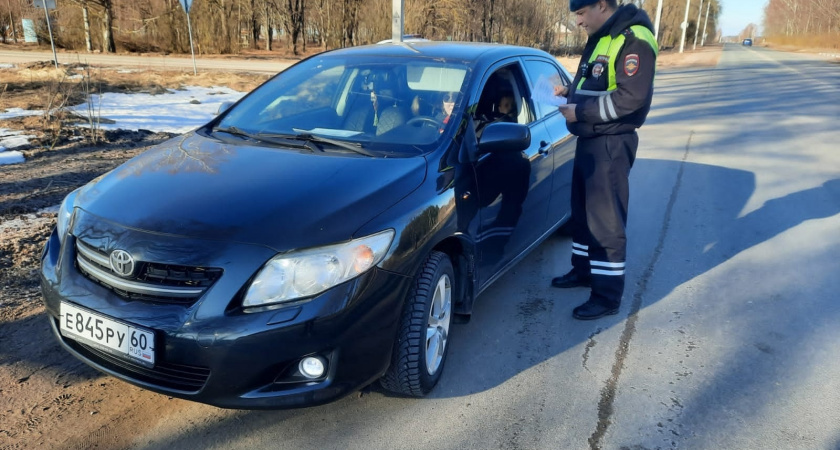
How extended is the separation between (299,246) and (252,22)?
40.3 meters

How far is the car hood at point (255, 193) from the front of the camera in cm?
230

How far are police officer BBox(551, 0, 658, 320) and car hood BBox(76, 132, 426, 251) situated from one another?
1.30 metres

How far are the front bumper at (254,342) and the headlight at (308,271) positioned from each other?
38 millimetres

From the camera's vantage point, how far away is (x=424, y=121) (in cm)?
324

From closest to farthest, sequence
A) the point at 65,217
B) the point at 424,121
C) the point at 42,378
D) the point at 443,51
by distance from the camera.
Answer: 1. the point at 65,217
2. the point at 42,378
3. the point at 424,121
4. the point at 443,51

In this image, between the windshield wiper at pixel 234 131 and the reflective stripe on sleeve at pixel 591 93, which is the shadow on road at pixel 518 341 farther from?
the windshield wiper at pixel 234 131

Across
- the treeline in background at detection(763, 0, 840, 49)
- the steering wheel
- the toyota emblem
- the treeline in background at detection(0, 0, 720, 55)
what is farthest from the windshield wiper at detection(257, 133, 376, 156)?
the treeline in background at detection(763, 0, 840, 49)

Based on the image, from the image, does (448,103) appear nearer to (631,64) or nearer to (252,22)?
(631,64)

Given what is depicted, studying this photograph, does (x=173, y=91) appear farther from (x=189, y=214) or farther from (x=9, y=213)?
(x=189, y=214)

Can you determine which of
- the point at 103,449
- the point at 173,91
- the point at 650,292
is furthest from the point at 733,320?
the point at 173,91

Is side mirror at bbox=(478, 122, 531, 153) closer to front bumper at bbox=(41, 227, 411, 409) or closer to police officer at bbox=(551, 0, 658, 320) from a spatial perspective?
police officer at bbox=(551, 0, 658, 320)

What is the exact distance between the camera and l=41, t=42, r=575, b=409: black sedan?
7.22ft

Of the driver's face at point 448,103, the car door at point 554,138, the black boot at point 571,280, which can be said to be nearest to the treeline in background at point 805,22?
the car door at point 554,138

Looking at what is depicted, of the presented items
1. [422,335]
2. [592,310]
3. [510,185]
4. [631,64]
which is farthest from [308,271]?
[631,64]
